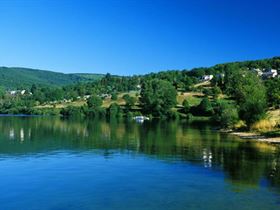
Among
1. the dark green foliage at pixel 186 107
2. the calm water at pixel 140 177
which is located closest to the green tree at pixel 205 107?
the dark green foliage at pixel 186 107

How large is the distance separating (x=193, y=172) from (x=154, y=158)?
480 inches

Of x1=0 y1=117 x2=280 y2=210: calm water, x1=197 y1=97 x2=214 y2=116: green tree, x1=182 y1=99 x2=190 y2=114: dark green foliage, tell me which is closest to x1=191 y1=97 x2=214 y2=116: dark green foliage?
x1=197 y1=97 x2=214 y2=116: green tree

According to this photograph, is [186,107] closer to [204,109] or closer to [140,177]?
[204,109]

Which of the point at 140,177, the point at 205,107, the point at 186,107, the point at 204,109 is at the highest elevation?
the point at 205,107

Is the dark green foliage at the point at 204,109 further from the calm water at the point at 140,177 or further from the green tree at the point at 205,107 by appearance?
the calm water at the point at 140,177

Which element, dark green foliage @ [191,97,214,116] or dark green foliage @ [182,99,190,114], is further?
dark green foliage @ [182,99,190,114]

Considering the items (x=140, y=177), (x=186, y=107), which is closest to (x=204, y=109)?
(x=186, y=107)

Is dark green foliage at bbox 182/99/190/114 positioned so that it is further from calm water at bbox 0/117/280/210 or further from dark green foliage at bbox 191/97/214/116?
calm water at bbox 0/117/280/210

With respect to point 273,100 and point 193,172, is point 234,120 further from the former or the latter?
point 193,172

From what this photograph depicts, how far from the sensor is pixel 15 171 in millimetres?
44438

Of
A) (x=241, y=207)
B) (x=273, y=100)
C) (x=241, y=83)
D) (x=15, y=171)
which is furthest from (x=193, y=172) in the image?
(x=241, y=83)

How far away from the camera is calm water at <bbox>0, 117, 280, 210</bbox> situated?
31281mm

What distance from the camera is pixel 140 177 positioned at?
1638 inches

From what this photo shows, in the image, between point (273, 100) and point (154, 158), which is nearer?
point (154, 158)
